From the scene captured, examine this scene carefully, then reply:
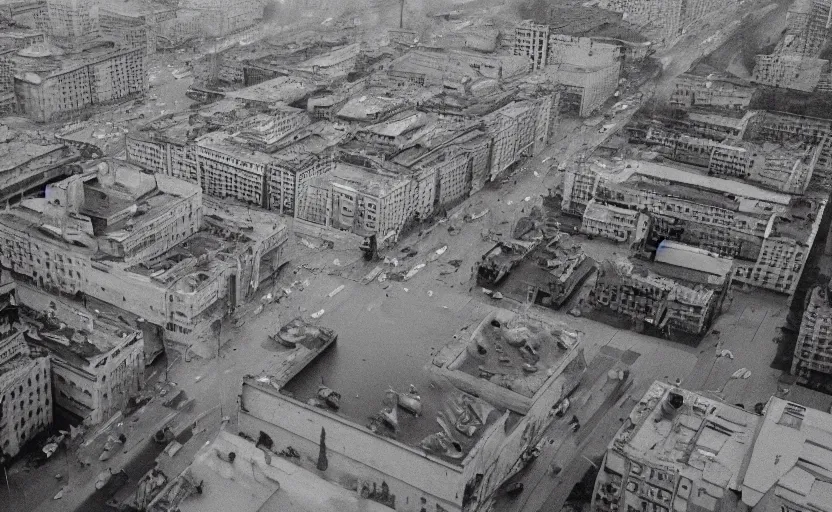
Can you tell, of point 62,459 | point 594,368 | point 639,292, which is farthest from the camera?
point 639,292

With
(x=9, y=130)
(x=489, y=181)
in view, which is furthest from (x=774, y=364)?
(x=9, y=130)

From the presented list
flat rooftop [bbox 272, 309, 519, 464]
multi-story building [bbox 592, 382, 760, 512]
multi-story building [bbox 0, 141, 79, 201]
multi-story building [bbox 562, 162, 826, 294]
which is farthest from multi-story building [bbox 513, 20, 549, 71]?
multi-story building [bbox 592, 382, 760, 512]

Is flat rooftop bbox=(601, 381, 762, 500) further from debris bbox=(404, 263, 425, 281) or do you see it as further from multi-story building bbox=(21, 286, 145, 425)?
multi-story building bbox=(21, 286, 145, 425)

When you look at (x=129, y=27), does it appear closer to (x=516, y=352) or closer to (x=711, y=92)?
(x=711, y=92)

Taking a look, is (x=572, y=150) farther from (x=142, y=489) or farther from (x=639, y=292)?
(x=142, y=489)

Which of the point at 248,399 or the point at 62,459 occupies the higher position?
the point at 248,399

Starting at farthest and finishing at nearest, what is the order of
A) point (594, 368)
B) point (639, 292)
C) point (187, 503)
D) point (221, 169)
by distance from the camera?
point (221, 169) < point (639, 292) < point (594, 368) < point (187, 503)
